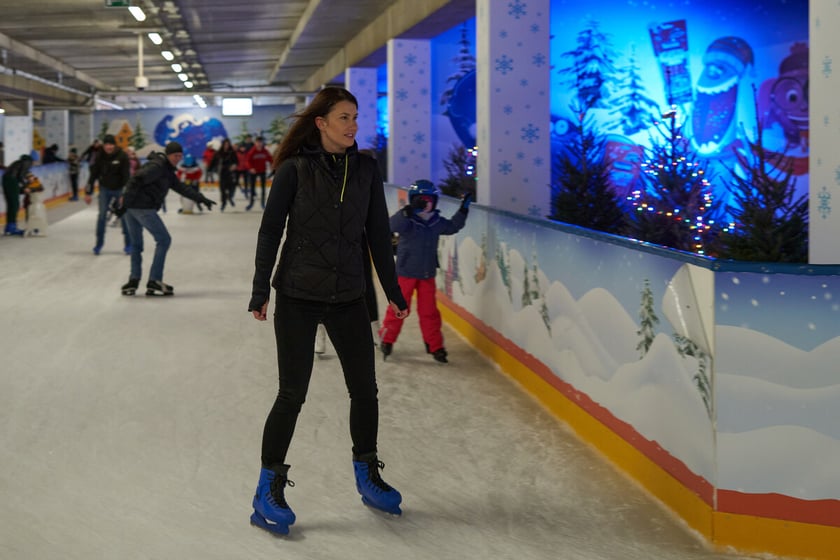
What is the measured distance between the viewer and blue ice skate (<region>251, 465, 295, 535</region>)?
13.5 feet

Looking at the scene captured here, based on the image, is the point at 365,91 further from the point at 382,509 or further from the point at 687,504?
the point at 687,504

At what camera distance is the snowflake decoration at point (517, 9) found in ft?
29.7

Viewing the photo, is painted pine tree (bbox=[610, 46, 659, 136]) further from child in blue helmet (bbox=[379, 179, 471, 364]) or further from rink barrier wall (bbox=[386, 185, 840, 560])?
rink barrier wall (bbox=[386, 185, 840, 560])

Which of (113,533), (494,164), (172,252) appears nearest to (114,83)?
(172,252)

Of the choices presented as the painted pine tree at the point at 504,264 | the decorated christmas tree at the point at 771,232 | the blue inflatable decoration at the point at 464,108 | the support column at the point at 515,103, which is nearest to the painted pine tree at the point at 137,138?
the blue inflatable decoration at the point at 464,108

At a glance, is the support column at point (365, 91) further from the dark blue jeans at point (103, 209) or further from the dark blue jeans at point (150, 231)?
the dark blue jeans at point (150, 231)

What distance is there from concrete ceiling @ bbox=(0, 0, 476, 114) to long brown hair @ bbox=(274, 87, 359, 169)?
7531 mm

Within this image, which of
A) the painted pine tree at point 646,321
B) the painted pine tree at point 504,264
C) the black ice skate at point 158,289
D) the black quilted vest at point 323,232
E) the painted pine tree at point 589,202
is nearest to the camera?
the black quilted vest at point 323,232

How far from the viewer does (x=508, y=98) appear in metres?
9.15

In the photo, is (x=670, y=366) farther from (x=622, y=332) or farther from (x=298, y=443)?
(x=298, y=443)

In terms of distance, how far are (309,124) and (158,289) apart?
22.9 ft

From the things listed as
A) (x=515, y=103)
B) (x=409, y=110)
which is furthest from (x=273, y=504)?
(x=409, y=110)

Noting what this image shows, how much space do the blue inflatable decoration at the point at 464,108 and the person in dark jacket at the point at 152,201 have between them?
647 centimetres

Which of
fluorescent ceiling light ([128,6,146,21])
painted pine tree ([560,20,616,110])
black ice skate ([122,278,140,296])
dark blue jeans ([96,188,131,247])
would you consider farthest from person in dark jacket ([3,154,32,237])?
painted pine tree ([560,20,616,110])
